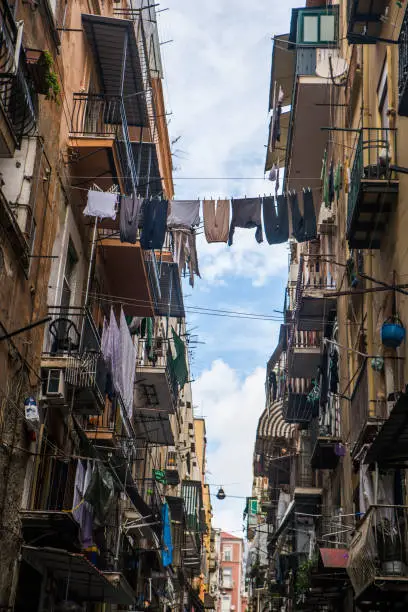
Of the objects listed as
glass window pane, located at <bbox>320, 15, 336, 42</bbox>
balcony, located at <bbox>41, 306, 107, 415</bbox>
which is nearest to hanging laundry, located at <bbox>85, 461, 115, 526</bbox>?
balcony, located at <bbox>41, 306, 107, 415</bbox>

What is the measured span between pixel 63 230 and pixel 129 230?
135 centimetres

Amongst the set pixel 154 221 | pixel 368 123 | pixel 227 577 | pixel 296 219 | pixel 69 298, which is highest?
pixel 227 577

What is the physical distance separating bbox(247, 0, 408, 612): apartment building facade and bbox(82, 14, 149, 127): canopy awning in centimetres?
476

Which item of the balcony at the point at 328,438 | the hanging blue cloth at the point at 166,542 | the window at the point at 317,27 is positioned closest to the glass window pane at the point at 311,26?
the window at the point at 317,27

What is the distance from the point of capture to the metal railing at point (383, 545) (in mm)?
11445

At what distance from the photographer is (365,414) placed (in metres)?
13.8

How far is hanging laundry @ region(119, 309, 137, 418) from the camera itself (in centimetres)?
1734

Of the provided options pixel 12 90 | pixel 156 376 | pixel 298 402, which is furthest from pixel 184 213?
pixel 298 402

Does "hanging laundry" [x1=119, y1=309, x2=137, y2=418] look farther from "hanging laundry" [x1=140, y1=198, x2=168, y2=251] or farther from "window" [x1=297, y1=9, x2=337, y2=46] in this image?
"window" [x1=297, y1=9, x2=337, y2=46]

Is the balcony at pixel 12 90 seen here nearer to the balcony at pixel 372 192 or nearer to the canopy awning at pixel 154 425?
the balcony at pixel 372 192

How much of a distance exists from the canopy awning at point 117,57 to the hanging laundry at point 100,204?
273cm

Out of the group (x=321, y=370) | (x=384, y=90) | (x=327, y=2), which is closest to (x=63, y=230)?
(x=384, y=90)

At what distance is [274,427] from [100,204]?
2060cm

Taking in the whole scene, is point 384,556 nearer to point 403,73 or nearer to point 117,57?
point 403,73
